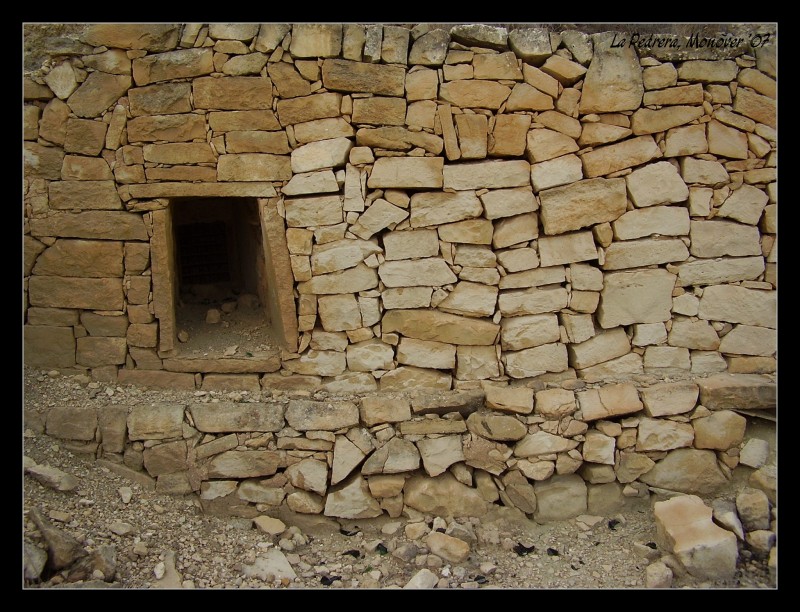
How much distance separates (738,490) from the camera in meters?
5.14


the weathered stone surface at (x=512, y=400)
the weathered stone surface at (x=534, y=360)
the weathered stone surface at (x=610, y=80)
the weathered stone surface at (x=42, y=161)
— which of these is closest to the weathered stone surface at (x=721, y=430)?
the weathered stone surface at (x=534, y=360)

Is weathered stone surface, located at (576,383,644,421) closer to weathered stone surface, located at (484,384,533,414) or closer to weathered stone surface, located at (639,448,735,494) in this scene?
weathered stone surface, located at (484,384,533,414)

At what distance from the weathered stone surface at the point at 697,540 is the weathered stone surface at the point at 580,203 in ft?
6.92

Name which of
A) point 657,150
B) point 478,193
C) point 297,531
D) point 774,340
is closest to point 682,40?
point 657,150

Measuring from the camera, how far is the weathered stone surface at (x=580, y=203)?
4.95 m

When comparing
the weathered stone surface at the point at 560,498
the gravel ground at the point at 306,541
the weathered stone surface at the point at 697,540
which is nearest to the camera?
the weathered stone surface at the point at 697,540

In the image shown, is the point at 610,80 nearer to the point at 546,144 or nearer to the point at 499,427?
the point at 546,144

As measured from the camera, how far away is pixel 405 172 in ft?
15.9

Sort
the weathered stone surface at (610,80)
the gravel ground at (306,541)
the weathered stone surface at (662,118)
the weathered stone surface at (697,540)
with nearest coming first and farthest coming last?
the weathered stone surface at (697,540)
the gravel ground at (306,541)
the weathered stone surface at (610,80)
the weathered stone surface at (662,118)

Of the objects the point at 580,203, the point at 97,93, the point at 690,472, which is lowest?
the point at 690,472

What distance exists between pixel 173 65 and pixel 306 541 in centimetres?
349

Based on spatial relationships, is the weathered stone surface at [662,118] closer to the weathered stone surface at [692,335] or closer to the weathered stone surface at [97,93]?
the weathered stone surface at [692,335]

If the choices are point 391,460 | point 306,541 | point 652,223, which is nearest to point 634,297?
point 652,223

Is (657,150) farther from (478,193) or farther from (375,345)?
(375,345)
